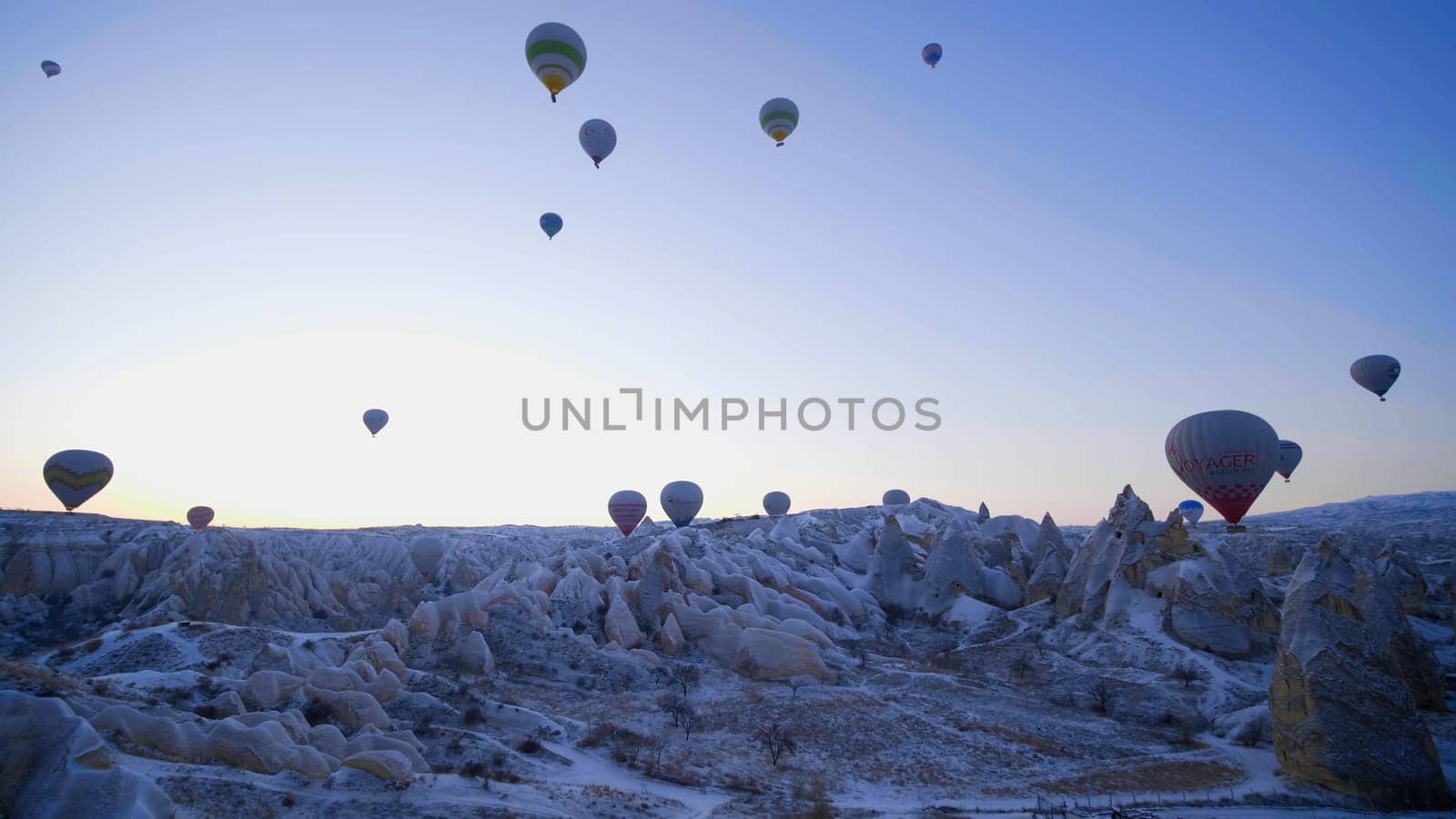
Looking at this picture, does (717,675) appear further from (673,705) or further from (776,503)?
(776,503)

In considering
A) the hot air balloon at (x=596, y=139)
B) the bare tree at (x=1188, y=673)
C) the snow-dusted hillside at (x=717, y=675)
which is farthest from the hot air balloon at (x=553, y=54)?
the bare tree at (x=1188, y=673)

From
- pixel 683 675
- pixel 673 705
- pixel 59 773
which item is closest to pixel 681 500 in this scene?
pixel 683 675

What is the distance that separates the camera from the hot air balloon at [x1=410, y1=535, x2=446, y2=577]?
63.2 metres

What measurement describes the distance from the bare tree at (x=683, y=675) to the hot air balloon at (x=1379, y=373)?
49.4 metres

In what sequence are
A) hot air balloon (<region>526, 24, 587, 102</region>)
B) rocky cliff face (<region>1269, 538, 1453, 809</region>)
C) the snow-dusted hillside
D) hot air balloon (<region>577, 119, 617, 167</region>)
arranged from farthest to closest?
hot air balloon (<region>577, 119, 617, 167</region>) → hot air balloon (<region>526, 24, 587, 102</region>) → rocky cliff face (<region>1269, 538, 1453, 809</region>) → the snow-dusted hillside

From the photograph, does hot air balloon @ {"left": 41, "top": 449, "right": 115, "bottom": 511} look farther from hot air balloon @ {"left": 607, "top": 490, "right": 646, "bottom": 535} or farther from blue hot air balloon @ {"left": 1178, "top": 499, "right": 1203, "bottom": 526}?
blue hot air balloon @ {"left": 1178, "top": 499, "right": 1203, "bottom": 526}

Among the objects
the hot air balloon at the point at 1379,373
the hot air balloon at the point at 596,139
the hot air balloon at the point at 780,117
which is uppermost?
the hot air balloon at the point at 780,117

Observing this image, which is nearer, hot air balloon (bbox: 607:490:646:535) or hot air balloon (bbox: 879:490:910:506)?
hot air balloon (bbox: 607:490:646:535)

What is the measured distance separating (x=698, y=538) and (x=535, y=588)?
41.9 feet

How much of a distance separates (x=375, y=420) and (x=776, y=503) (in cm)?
4939

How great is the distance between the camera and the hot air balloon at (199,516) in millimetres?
72625

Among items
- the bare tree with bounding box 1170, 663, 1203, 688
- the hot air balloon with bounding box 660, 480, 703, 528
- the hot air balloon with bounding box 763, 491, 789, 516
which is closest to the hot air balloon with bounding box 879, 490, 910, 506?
the hot air balloon with bounding box 763, 491, 789, 516

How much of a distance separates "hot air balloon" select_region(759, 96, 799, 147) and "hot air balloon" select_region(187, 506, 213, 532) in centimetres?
6490

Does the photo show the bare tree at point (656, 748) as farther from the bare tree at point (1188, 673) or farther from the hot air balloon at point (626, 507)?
the hot air balloon at point (626, 507)
